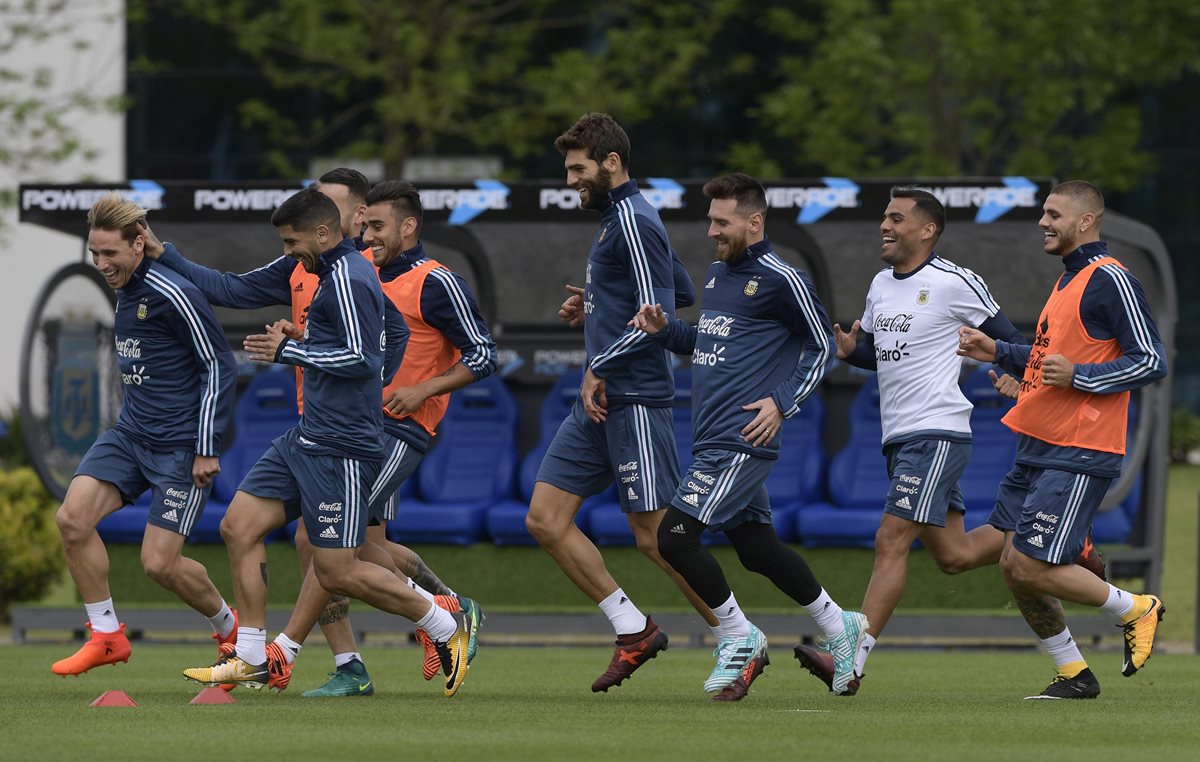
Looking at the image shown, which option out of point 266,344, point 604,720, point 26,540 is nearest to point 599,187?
point 266,344

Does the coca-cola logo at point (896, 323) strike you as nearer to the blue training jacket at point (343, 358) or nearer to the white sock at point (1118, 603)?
the white sock at point (1118, 603)

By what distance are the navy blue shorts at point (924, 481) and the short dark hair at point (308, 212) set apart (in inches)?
93.7

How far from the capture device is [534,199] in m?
11.9

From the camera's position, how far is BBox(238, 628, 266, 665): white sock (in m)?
7.65

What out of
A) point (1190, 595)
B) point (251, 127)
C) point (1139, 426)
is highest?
point (251, 127)

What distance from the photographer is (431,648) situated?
8.01 m

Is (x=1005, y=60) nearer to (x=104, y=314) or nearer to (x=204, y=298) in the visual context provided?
(x=104, y=314)

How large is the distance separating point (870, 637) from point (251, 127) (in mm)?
Answer: 20408

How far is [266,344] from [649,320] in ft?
4.61

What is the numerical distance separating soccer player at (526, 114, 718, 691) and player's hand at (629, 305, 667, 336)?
12 cm

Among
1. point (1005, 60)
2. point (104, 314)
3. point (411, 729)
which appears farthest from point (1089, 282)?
point (1005, 60)

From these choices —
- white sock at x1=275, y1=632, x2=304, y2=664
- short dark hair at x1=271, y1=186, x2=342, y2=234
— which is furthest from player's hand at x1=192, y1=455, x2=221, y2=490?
short dark hair at x1=271, y1=186, x2=342, y2=234

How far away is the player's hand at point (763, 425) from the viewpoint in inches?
299

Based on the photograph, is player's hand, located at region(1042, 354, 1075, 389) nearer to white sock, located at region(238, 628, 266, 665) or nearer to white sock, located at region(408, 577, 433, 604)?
white sock, located at region(408, 577, 433, 604)
